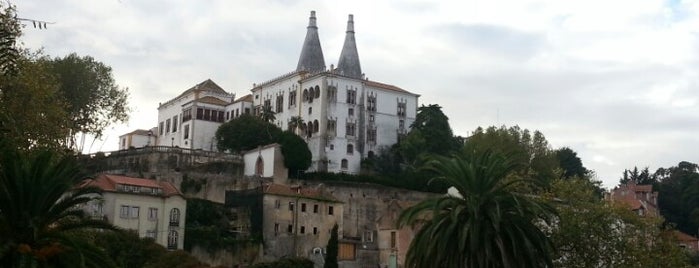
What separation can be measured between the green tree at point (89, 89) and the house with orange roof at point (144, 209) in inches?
204

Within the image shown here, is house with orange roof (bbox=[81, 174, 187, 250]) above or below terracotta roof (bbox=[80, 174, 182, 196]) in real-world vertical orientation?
below

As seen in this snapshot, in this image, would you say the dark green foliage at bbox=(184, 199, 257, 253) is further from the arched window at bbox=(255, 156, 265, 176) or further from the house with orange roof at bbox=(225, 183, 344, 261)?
the arched window at bbox=(255, 156, 265, 176)

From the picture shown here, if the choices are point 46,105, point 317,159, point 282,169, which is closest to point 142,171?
point 282,169

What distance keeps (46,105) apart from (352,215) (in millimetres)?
50534

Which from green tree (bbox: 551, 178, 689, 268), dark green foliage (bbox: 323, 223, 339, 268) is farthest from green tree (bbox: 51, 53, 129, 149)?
green tree (bbox: 551, 178, 689, 268)

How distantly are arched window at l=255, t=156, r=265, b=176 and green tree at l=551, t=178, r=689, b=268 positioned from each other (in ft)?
153

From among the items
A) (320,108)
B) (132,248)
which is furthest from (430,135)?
(132,248)

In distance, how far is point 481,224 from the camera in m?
38.0

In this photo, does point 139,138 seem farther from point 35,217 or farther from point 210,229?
point 35,217

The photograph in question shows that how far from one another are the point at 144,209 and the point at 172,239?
10.3 feet

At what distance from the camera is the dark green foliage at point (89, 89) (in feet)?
227

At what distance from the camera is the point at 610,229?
49.2 meters

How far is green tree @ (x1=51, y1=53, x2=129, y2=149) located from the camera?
227 ft

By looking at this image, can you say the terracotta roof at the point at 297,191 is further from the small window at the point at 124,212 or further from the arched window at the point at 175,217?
the small window at the point at 124,212
